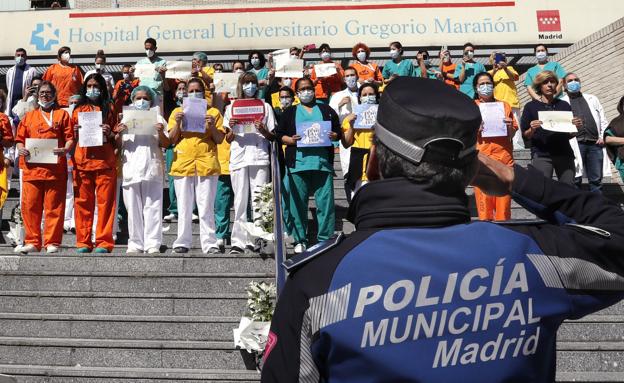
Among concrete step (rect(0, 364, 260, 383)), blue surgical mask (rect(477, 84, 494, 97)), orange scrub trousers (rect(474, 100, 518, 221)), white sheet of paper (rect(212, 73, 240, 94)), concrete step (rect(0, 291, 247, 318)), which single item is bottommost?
concrete step (rect(0, 364, 260, 383))

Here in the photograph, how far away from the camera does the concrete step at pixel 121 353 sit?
6918mm

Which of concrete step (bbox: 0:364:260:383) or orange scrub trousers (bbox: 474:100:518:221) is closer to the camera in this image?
concrete step (bbox: 0:364:260:383)

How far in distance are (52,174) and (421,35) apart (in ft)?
45.1

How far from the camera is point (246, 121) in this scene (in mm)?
9906

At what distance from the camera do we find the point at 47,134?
9.59 m

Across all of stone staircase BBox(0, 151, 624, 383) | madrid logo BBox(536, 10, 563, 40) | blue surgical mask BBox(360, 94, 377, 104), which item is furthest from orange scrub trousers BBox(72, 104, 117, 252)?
madrid logo BBox(536, 10, 563, 40)

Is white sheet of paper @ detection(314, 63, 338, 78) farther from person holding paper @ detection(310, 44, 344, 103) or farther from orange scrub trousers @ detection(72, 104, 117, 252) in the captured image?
orange scrub trousers @ detection(72, 104, 117, 252)

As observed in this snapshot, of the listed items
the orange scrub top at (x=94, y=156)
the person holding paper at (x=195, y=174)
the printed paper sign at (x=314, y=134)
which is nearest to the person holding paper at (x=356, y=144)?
the printed paper sign at (x=314, y=134)

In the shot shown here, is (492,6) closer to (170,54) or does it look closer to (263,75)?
(170,54)

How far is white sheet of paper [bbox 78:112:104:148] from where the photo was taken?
9.33 metres

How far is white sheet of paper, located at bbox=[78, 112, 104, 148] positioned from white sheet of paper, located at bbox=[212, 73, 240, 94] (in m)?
1.72

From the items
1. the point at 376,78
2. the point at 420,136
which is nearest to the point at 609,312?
the point at 420,136

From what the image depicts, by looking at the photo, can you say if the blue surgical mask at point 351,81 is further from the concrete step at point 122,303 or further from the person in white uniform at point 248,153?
the concrete step at point 122,303

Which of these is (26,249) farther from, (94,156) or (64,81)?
(64,81)
